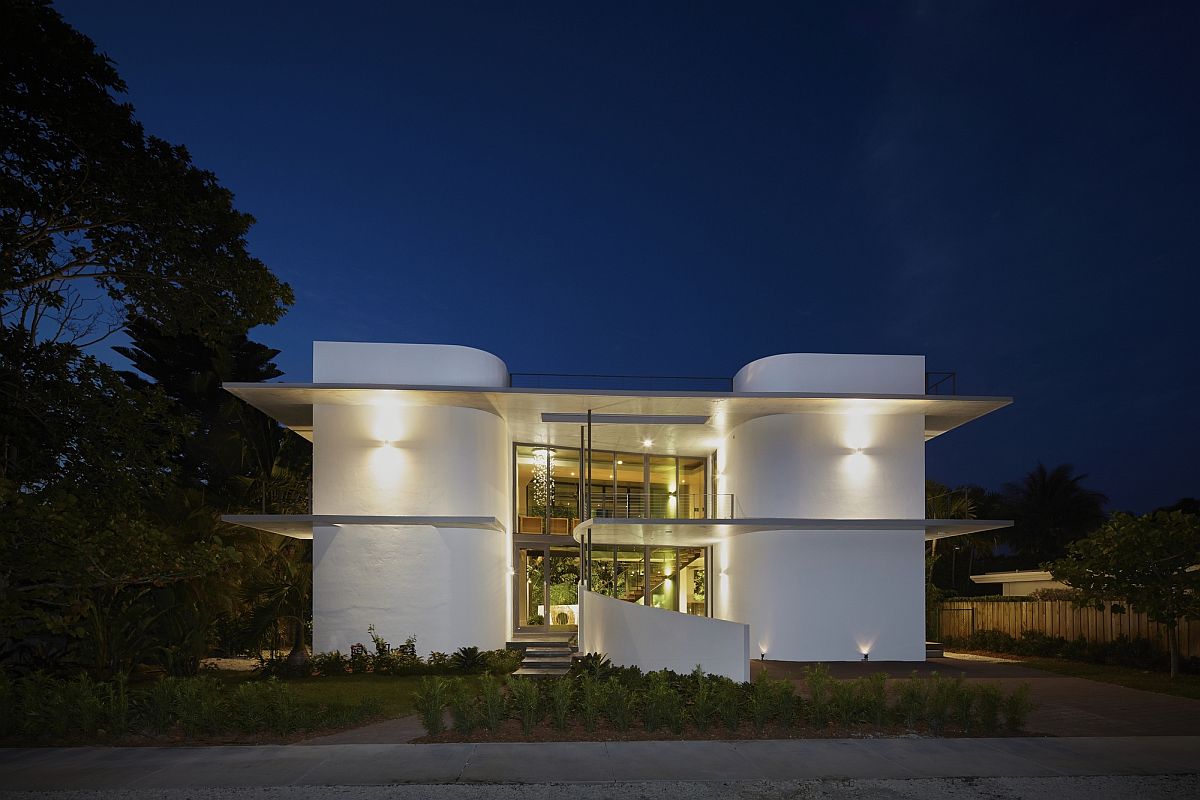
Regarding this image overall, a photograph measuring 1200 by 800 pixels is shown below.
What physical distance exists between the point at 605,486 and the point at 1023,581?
13.2 metres

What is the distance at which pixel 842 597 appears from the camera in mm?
17297

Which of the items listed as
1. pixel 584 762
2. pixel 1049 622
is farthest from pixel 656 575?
pixel 584 762

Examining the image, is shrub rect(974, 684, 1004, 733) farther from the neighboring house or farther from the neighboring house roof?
the neighboring house roof

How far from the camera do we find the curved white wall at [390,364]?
666 inches

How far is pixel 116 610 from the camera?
13469 millimetres

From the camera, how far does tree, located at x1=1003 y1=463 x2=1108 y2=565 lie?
42.8 meters

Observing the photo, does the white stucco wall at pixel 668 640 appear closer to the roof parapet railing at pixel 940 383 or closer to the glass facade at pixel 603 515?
the glass facade at pixel 603 515

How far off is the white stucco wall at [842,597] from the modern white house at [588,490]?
0.09 feet

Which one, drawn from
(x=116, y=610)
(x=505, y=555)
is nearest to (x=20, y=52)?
(x=116, y=610)

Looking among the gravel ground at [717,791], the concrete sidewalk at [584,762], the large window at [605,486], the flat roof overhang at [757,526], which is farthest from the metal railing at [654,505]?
the gravel ground at [717,791]

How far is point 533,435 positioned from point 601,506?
263 cm

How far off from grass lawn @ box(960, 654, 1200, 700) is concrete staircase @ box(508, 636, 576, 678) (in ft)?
29.9

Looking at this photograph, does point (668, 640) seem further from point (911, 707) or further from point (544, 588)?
point (544, 588)

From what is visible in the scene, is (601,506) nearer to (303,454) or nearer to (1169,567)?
(303,454)
